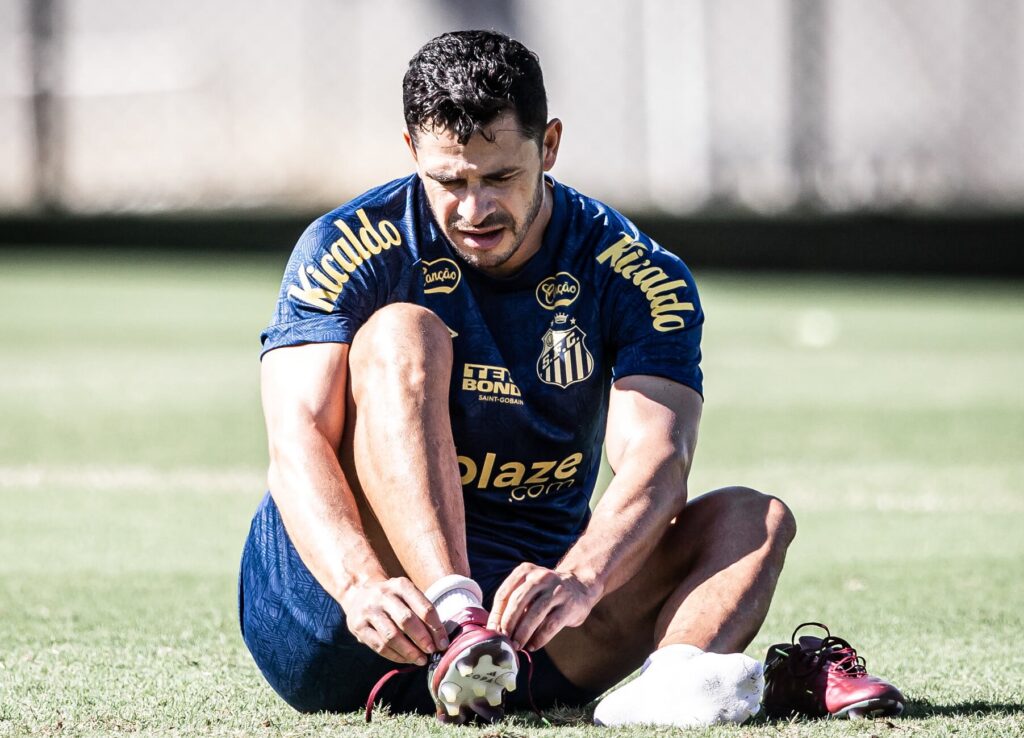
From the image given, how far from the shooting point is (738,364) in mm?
10258

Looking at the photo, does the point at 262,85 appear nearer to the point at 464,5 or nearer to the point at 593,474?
the point at 464,5

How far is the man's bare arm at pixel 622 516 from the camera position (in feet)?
9.42

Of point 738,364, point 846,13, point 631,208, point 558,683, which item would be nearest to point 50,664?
point 558,683

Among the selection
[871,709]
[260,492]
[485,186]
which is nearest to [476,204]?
[485,186]

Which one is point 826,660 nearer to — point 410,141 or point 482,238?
point 482,238

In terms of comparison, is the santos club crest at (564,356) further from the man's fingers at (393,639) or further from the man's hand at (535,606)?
the man's fingers at (393,639)

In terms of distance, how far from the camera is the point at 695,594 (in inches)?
123

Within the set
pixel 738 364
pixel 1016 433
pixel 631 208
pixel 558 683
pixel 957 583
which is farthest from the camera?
pixel 631 208

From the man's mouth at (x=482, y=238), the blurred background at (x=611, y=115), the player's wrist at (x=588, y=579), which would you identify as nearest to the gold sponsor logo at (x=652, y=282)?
the man's mouth at (x=482, y=238)

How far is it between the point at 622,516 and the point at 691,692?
36cm

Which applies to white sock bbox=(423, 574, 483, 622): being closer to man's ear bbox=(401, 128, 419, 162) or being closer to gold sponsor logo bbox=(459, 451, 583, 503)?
gold sponsor logo bbox=(459, 451, 583, 503)

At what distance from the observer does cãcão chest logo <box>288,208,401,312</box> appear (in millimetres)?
3246

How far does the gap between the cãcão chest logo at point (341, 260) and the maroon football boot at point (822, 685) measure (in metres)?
1.17

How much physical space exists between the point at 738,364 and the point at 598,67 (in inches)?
290
